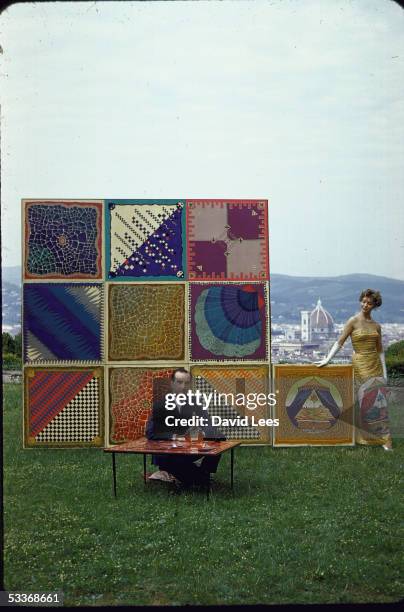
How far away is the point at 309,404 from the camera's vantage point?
27.5 feet

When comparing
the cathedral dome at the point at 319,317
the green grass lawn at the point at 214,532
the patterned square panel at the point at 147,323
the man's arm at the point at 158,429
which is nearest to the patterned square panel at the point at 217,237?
the patterned square panel at the point at 147,323

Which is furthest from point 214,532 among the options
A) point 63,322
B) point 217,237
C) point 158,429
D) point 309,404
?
point 217,237

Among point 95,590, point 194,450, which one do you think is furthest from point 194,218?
point 95,590

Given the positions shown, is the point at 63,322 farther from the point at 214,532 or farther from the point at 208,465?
the point at 214,532

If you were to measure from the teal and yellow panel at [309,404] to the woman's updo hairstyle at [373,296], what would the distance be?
73 centimetres

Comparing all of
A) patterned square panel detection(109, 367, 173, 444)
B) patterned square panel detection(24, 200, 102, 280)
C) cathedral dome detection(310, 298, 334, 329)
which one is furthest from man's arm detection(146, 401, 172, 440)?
patterned square panel detection(24, 200, 102, 280)

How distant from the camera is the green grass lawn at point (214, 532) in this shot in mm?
4922

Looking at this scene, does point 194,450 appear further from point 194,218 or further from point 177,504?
point 194,218

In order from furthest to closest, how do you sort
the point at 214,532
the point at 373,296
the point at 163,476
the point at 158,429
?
the point at 373,296
the point at 163,476
the point at 158,429
the point at 214,532

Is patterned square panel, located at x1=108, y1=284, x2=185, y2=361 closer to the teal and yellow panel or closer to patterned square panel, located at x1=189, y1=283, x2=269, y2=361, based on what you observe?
patterned square panel, located at x1=189, y1=283, x2=269, y2=361

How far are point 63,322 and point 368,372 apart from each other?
3154mm

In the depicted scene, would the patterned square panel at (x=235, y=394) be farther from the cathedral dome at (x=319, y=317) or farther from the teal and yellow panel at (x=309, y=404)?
the cathedral dome at (x=319, y=317)

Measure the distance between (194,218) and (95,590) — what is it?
4313 millimetres

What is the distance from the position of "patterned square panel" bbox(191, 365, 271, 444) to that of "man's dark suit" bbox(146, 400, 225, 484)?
1620mm
